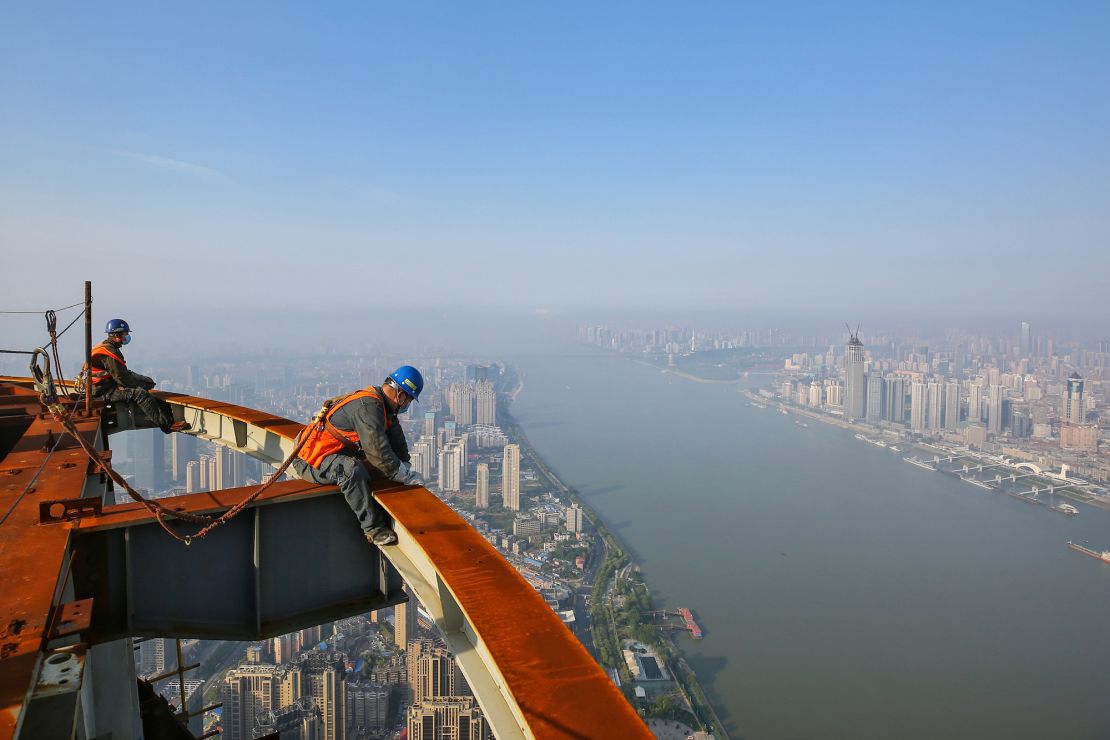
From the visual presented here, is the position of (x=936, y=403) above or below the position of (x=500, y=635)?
below

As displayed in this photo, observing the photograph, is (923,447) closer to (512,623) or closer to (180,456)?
(180,456)

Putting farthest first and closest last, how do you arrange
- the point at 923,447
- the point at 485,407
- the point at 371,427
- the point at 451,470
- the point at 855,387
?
the point at 855,387 → the point at 485,407 → the point at 923,447 → the point at 451,470 → the point at 371,427

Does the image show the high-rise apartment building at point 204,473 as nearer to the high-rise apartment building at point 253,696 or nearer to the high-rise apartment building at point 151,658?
the high-rise apartment building at point 151,658

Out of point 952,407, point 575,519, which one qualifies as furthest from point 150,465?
point 952,407

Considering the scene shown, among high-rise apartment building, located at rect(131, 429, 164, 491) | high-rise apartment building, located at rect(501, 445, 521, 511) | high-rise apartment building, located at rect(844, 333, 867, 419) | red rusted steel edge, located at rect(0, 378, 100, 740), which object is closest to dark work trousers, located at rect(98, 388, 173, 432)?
red rusted steel edge, located at rect(0, 378, 100, 740)

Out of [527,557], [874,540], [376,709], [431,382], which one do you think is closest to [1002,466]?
[874,540]

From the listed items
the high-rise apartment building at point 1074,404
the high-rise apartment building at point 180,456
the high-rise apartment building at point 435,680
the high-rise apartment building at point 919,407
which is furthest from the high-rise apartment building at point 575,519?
the high-rise apartment building at point 1074,404

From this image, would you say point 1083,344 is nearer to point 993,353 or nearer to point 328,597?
point 993,353
